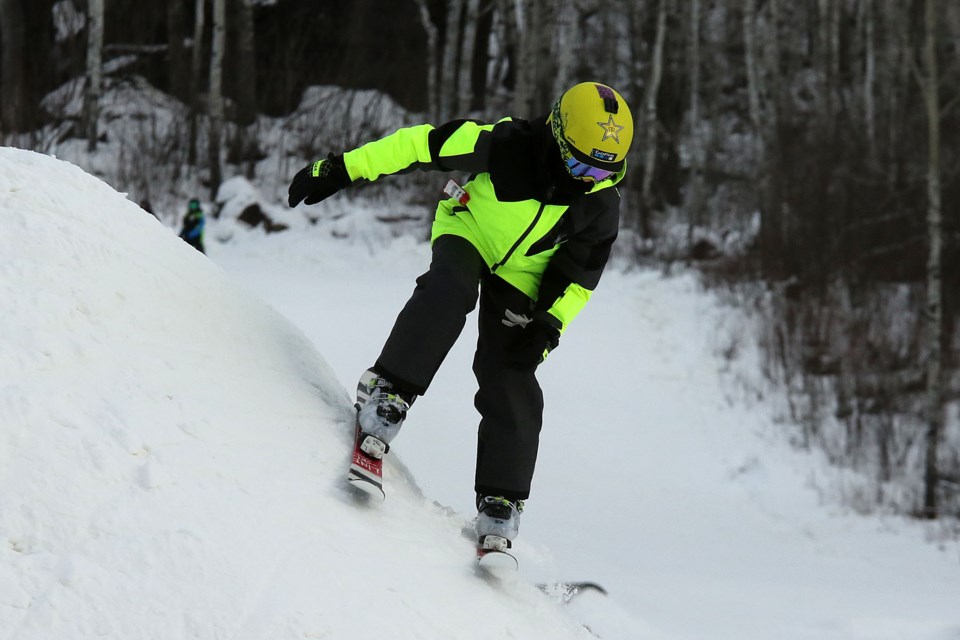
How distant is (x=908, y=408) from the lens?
9.22 metres

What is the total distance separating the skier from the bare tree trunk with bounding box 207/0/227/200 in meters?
→ 13.0

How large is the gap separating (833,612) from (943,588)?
4.94 ft

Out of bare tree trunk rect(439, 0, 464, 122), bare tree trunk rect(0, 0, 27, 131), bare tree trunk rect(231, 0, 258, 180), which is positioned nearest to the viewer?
bare tree trunk rect(0, 0, 27, 131)

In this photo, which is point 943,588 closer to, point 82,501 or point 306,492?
point 306,492

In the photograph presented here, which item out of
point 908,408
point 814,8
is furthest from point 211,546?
point 814,8

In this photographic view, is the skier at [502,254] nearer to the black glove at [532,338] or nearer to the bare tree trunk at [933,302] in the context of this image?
the black glove at [532,338]

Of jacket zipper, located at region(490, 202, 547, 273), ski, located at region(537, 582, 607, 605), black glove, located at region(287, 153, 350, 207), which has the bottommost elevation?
ski, located at region(537, 582, 607, 605)

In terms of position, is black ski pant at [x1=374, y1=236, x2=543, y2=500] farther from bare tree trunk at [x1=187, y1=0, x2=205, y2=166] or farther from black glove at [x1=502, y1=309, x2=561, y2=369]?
bare tree trunk at [x1=187, y1=0, x2=205, y2=166]

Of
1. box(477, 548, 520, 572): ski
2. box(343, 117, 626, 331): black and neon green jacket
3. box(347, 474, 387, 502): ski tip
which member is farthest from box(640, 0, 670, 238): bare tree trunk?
box(347, 474, 387, 502): ski tip

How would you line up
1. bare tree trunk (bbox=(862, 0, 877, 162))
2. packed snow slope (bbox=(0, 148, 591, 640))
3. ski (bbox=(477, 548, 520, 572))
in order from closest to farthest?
packed snow slope (bbox=(0, 148, 591, 640)), ski (bbox=(477, 548, 520, 572)), bare tree trunk (bbox=(862, 0, 877, 162))

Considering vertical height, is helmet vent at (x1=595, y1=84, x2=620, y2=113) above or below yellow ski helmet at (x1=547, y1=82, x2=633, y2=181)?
above

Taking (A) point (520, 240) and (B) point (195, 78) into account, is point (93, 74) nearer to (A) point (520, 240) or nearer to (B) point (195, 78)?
(B) point (195, 78)

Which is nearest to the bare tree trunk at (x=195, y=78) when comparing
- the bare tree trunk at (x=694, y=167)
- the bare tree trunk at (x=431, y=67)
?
the bare tree trunk at (x=431, y=67)

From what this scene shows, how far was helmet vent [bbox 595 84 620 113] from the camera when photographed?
299 cm
